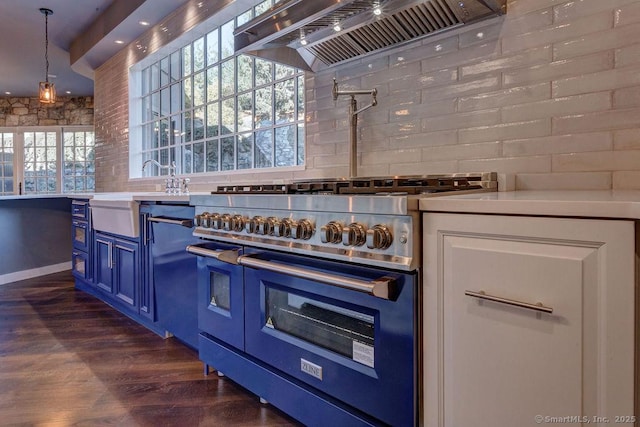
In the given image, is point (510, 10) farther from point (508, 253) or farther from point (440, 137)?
point (508, 253)

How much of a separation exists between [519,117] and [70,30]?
4.98 meters

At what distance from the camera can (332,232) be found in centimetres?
113

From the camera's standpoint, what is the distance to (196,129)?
3.52 m

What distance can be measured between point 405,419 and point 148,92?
4233 mm

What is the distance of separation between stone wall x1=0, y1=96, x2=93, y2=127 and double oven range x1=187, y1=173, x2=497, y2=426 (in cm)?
695

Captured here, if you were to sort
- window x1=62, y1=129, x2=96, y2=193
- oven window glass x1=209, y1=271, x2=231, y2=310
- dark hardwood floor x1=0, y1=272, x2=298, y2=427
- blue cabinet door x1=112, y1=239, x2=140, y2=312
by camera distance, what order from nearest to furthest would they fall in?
dark hardwood floor x1=0, y1=272, x2=298, y2=427 < oven window glass x1=209, y1=271, x2=231, y2=310 < blue cabinet door x1=112, y1=239, x2=140, y2=312 < window x1=62, y1=129, x2=96, y2=193

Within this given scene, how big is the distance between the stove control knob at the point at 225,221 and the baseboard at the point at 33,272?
11.7ft

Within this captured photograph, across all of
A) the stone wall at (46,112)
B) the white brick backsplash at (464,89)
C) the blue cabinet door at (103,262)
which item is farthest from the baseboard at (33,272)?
the white brick backsplash at (464,89)

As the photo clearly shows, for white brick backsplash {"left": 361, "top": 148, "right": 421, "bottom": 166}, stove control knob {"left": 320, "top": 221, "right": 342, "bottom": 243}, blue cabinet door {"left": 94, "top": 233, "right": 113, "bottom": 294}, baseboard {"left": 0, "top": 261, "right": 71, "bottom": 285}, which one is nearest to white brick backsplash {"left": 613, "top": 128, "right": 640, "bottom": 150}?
white brick backsplash {"left": 361, "top": 148, "right": 421, "bottom": 166}

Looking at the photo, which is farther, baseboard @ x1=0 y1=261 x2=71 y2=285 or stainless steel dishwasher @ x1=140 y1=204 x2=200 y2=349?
baseboard @ x1=0 y1=261 x2=71 y2=285

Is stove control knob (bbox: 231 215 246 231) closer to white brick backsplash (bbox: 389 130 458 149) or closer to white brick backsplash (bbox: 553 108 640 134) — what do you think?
white brick backsplash (bbox: 389 130 458 149)

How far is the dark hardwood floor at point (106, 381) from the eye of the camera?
156 centimetres

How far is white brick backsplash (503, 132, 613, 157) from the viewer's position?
1.35 metres

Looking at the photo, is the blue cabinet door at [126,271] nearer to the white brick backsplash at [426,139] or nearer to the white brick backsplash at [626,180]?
the white brick backsplash at [426,139]
